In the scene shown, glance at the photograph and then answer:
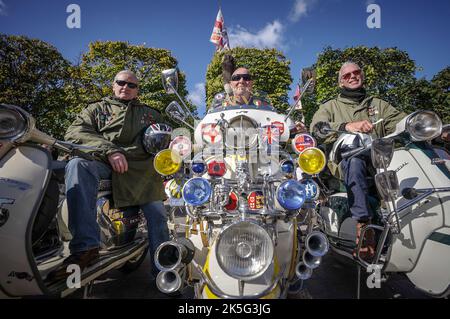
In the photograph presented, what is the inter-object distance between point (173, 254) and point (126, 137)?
141 centimetres

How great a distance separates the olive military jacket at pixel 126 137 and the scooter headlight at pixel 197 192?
107 cm

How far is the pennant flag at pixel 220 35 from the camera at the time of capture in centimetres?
1005

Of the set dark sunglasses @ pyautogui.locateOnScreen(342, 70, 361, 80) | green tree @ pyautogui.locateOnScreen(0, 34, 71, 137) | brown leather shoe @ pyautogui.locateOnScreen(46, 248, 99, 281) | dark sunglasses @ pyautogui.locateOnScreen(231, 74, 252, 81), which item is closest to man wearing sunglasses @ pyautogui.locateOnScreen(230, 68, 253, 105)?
dark sunglasses @ pyautogui.locateOnScreen(231, 74, 252, 81)

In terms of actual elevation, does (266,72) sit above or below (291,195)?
above

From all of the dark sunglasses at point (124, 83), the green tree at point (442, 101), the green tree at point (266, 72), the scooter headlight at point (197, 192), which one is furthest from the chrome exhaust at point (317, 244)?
the green tree at point (266, 72)

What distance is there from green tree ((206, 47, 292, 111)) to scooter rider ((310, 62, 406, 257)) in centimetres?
1380

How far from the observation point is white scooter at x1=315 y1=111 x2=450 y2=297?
164cm

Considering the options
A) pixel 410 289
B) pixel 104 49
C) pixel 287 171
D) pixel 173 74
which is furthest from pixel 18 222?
pixel 104 49

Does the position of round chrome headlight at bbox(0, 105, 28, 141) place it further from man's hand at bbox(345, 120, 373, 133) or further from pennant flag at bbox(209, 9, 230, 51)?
pennant flag at bbox(209, 9, 230, 51)

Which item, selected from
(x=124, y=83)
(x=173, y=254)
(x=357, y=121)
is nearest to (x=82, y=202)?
(x=173, y=254)

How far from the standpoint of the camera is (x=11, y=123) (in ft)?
5.01

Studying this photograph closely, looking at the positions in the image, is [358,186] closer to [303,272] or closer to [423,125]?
[423,125]

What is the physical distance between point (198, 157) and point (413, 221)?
1.57 m

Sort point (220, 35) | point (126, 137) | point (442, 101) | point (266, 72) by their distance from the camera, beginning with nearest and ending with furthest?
point (126, 137), point (220, 35), point (442, 101), point (266, 72)
